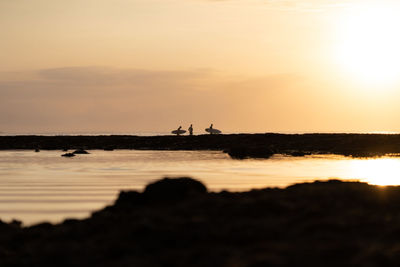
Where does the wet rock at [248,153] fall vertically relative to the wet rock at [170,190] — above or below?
above

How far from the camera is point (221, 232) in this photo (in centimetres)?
1565

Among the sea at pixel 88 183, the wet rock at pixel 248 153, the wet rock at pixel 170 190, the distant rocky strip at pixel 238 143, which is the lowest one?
the sea at pixel 88 183

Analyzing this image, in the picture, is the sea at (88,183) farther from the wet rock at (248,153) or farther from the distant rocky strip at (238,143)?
the distant rocky strip at (238,143)

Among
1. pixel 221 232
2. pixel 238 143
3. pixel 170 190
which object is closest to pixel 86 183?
pixel 170 190

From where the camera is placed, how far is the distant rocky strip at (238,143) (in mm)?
94156

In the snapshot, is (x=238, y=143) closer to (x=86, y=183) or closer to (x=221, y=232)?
(x=86, y=183)

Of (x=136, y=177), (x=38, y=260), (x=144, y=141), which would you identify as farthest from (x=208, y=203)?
(x=144, y=141)

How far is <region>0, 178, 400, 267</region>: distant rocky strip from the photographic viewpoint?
44.4ft

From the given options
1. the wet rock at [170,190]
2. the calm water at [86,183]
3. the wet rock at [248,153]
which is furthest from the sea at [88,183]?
the wet rock at [248,153]

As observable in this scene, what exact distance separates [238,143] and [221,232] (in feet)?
297

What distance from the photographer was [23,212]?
24797 millimetres

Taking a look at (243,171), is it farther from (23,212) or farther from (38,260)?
(38,260)

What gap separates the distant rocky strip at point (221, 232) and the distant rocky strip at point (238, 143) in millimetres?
68865

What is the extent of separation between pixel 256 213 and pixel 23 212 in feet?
36.0
